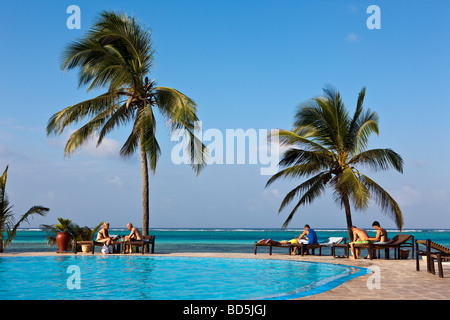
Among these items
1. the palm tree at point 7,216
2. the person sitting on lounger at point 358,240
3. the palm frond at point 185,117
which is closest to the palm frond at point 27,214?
the palm tree at point 7,216

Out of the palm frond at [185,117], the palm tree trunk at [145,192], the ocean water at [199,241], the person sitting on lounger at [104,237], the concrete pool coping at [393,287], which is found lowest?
the ocean water at [199,241]

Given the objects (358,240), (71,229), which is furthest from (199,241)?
(358,240)

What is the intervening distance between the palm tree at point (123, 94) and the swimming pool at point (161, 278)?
14.0 ft

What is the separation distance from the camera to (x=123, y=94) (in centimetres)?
1762

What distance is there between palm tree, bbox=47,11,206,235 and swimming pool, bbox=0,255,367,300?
4263mm

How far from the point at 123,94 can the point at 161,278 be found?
9.24 m

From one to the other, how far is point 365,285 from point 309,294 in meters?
1.53

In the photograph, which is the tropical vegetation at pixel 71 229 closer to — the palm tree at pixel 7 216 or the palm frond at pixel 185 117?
the palm tree at pixel 7 216

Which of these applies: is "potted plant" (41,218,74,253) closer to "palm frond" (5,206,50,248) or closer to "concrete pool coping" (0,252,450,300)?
"palm frond" (5,206,50,248)

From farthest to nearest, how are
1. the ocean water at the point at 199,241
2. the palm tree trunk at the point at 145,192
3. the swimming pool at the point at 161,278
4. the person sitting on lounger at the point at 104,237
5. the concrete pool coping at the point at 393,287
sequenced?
the ocean water at the point at 199,241
the palm tree trunk at the point at 145,192
the person sitting on lounger at the point at 104,237
the swimming pool at the point at 161,278
the concrete pool coping at the point at 393,287

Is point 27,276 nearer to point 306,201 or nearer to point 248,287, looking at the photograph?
point 248,287

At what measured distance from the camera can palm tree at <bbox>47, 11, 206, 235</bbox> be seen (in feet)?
54.6

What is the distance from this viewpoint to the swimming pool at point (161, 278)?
26.0 feet
